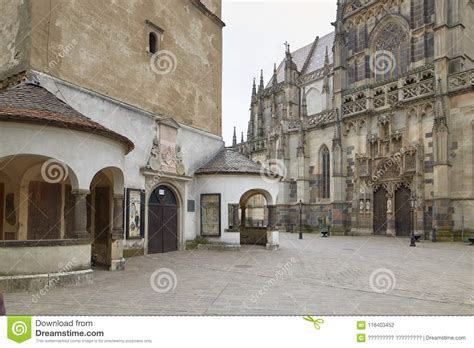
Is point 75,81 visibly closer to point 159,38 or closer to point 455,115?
point 159,38

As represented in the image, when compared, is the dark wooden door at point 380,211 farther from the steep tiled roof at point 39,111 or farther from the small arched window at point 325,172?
the steep tiled roof at point 39,111

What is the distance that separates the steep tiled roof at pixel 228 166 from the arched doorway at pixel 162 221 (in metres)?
2.26

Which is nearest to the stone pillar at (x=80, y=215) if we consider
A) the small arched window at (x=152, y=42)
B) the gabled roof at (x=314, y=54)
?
the small arched window at (x=152, y=42)

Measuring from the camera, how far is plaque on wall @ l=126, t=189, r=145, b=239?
47.4ft

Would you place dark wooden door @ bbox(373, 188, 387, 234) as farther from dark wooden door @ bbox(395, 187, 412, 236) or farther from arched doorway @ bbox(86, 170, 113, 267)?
arched doorway @ bbox(86, 170, 113, 267)

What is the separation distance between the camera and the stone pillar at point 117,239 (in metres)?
12.0

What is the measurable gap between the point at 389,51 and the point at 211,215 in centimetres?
2272

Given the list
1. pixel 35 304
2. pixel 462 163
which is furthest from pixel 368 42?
pixel 35 304

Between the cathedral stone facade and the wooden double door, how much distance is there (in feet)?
0.24

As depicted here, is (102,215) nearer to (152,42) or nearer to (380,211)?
(152,42)

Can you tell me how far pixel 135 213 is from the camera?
14734 millimetres

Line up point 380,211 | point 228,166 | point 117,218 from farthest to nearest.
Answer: point 380,211
point 228,166
point 117,218

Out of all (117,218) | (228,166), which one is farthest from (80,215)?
(228,166)
